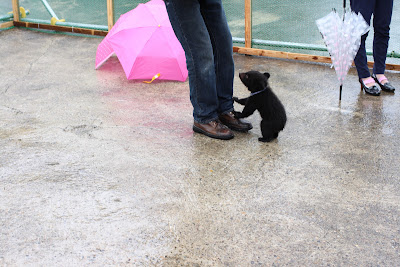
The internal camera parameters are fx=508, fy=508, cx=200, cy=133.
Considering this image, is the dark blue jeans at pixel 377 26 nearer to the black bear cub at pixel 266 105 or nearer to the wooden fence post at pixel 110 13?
the black bear cub at pixel 266 105

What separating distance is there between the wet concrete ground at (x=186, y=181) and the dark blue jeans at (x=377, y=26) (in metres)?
0.23

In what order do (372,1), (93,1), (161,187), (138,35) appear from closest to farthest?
(161,187), (372,1), (138,35), (93,1)

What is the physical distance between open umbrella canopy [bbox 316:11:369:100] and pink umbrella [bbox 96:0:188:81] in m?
1.31

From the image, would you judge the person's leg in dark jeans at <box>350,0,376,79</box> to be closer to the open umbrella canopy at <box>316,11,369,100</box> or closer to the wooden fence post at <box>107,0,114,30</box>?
the open umbrella canopy at <box>316,11,369,100</box>

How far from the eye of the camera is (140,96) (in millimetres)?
4344

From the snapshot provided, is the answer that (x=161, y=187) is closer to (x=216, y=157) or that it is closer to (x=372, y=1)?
(x=216, y=157)

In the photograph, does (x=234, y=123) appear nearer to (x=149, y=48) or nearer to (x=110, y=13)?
(x=149, y=48)

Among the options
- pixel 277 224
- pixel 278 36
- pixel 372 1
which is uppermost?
pixel 372 1

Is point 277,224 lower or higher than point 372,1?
lower

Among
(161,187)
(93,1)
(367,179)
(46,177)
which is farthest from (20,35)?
(367,179)

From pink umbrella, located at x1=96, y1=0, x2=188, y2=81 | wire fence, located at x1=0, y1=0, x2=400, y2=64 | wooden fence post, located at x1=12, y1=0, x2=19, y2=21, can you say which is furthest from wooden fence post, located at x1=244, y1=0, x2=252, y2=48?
wooden fence post, located at x1=12, y1=0, x2=19, y2=21

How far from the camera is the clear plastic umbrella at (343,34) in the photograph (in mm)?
3916

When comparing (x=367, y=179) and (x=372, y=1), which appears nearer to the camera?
(x=367, y=179)

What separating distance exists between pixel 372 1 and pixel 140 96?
2.04m
